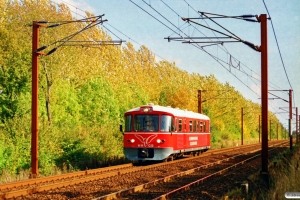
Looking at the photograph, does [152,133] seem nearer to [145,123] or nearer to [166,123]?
[145,123]

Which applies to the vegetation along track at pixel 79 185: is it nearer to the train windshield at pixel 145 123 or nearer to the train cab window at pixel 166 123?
the train cab window at pixel 166 123

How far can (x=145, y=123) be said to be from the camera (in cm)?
2567

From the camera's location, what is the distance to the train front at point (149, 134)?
25109 millimetres

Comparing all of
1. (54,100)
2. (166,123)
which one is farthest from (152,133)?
(54,100)

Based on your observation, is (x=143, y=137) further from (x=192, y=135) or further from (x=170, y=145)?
(x=192, y=135)

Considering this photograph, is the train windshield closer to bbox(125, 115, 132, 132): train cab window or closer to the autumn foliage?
bbox(125, 115, 132, 132): train cab window

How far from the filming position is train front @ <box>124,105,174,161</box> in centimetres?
2511

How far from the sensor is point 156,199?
12.5m

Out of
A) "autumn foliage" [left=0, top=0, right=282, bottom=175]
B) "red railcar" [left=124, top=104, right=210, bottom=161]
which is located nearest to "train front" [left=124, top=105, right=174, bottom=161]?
"red railcar" [left=124, top=104, right=210, bottom=161]

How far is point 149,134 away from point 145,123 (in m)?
0.70

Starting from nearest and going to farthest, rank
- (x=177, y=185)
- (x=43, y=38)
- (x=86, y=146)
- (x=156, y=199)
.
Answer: (x=156, y=199) → (x=177, y=185) → (x=86, y=146) → (x=43, y=38)

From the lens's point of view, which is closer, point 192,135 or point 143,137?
point 143,137

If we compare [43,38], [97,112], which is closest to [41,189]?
[43,38]

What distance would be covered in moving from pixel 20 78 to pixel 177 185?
21450 millimetres
